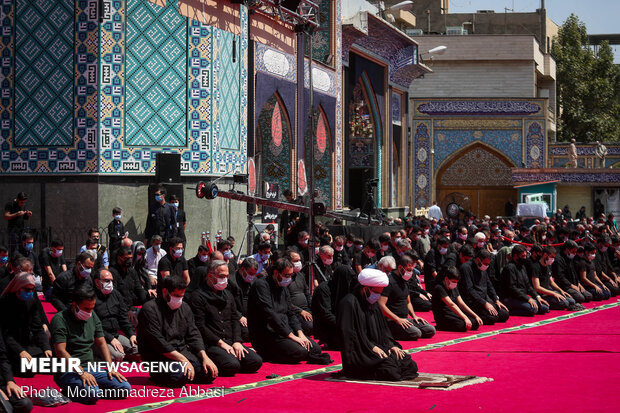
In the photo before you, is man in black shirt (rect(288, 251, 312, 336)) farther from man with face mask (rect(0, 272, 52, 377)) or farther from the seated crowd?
→ man with face mask (rect(0, 272, 52, 377))

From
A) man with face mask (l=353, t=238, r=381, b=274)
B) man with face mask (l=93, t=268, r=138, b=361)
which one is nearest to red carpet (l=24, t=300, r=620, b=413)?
man with face mask (l=93, t=268, r=138, b=361)

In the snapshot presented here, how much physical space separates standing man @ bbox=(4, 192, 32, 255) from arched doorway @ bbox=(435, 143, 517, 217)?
23803mm

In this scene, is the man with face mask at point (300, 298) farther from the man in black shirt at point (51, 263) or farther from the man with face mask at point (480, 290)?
the man in black shirt at point (51, 263)

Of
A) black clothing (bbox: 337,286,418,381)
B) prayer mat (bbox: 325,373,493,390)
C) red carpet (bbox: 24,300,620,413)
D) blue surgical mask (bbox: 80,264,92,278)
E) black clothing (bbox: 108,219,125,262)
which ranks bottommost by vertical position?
red carpet (bbox: 24,300,620,413)

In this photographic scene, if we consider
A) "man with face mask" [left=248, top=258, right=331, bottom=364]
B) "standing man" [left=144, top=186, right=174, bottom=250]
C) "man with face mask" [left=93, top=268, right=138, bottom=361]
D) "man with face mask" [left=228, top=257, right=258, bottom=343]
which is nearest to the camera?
"man with face mask" [left=93, top=268, right=138, bottom=361]

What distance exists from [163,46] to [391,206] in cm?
1505

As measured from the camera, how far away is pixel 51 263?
11953 mm

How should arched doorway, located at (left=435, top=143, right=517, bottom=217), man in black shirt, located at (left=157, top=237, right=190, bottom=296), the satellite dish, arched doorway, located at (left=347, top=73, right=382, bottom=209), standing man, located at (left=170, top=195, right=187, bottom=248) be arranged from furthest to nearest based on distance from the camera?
the satellite dish → arched doorway, located at (left=435, top=143, right=517, bottom=217) → arched doorway, located at (left=347, top=73, right=382, bottom=209) → standing man, located at (left=170, top=195, right=187, bottom=248) → man in black shirt, located at (left=157, top=237, right=190, bottom=296)

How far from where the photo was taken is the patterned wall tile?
1587 centimetres

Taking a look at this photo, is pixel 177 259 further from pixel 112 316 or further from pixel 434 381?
pixel 434 381

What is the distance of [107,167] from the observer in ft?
52.2

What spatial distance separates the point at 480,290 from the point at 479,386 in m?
4.57

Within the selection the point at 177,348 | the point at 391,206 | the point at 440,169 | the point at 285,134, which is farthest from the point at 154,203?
the point at 440,169

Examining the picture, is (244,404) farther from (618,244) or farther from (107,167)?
(618,244)
